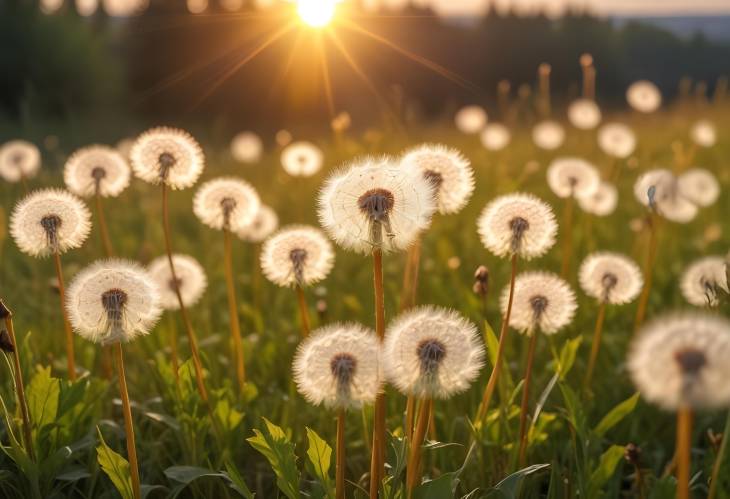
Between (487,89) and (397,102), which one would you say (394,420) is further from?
(487,89)

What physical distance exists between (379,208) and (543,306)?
2.37 feet

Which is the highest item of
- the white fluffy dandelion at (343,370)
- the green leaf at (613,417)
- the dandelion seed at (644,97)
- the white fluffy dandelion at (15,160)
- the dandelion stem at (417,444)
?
the dandelion seed at (644,97)

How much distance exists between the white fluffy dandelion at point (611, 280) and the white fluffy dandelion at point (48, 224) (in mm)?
1568

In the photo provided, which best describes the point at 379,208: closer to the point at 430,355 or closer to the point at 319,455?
the point at 430,355

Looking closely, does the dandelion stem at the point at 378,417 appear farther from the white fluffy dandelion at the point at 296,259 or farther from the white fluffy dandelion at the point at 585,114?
the white fluffy dandelion at the point at 585,114

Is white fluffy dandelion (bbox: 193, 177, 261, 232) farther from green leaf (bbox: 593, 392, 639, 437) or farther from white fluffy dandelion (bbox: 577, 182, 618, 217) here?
white fluffy dandelion (bbox: 577, 182, 618, 217)

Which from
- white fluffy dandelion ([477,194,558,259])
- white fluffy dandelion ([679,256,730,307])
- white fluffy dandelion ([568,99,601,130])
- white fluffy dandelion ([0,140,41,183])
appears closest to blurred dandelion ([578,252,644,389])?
white fluffy dandelion ([679,256,730,307])

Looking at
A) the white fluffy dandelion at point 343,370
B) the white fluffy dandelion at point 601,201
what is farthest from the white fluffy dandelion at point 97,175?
the white fluffy dandelion at point 601,201

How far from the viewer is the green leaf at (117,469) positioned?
5.80ft

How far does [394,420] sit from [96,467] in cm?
87

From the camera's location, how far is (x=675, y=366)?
1.14 m

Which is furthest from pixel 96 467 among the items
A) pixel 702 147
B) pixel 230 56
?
pixel 230 56

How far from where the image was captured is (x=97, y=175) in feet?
8.41

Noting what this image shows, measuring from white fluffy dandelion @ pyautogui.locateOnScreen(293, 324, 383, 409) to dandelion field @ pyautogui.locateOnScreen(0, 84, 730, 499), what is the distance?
151mm
